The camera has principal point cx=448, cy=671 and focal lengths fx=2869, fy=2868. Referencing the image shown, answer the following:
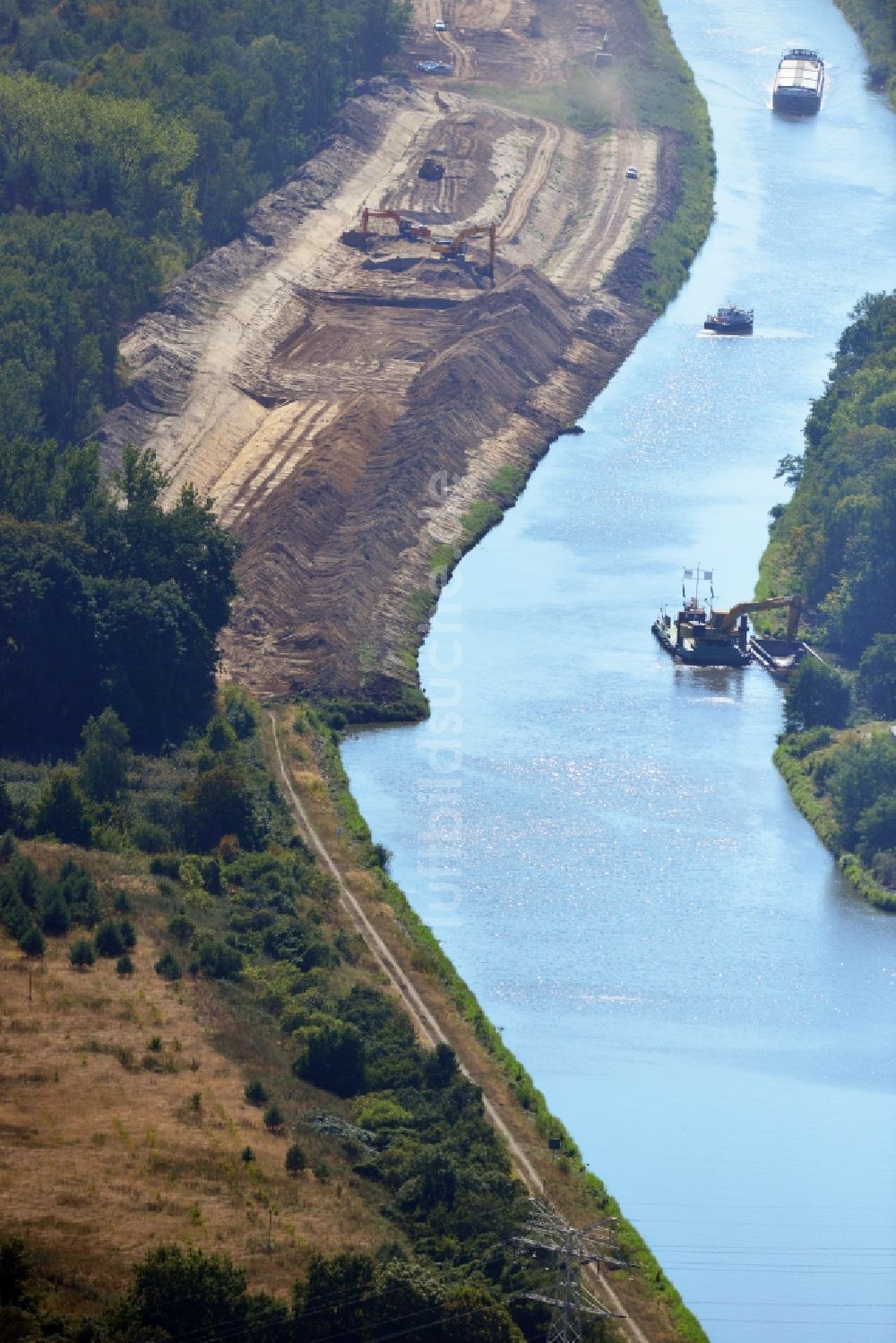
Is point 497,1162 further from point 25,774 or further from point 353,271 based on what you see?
point 353,271

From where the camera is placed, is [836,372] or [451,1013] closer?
[451,1013]

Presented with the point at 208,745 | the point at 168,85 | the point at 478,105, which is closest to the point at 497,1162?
the point at 208,745

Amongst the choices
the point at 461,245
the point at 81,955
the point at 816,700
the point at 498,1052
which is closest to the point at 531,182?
the point at 461,245

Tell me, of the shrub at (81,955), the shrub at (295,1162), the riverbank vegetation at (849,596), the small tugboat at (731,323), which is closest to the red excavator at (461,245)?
the small tugboat at (731,323)

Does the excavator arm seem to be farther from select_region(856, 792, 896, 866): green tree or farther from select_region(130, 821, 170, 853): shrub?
select_region(130, 821, 170, 853): shrub

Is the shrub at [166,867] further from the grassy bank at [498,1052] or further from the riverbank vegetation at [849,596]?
the riverbank vegetation at [849,596]

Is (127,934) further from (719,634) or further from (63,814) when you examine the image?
(719,634)

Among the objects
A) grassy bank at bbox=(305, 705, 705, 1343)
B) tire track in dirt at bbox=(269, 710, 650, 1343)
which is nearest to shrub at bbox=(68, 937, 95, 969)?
tire track in dirt at bbox=(269, 710, 650, 1343)
